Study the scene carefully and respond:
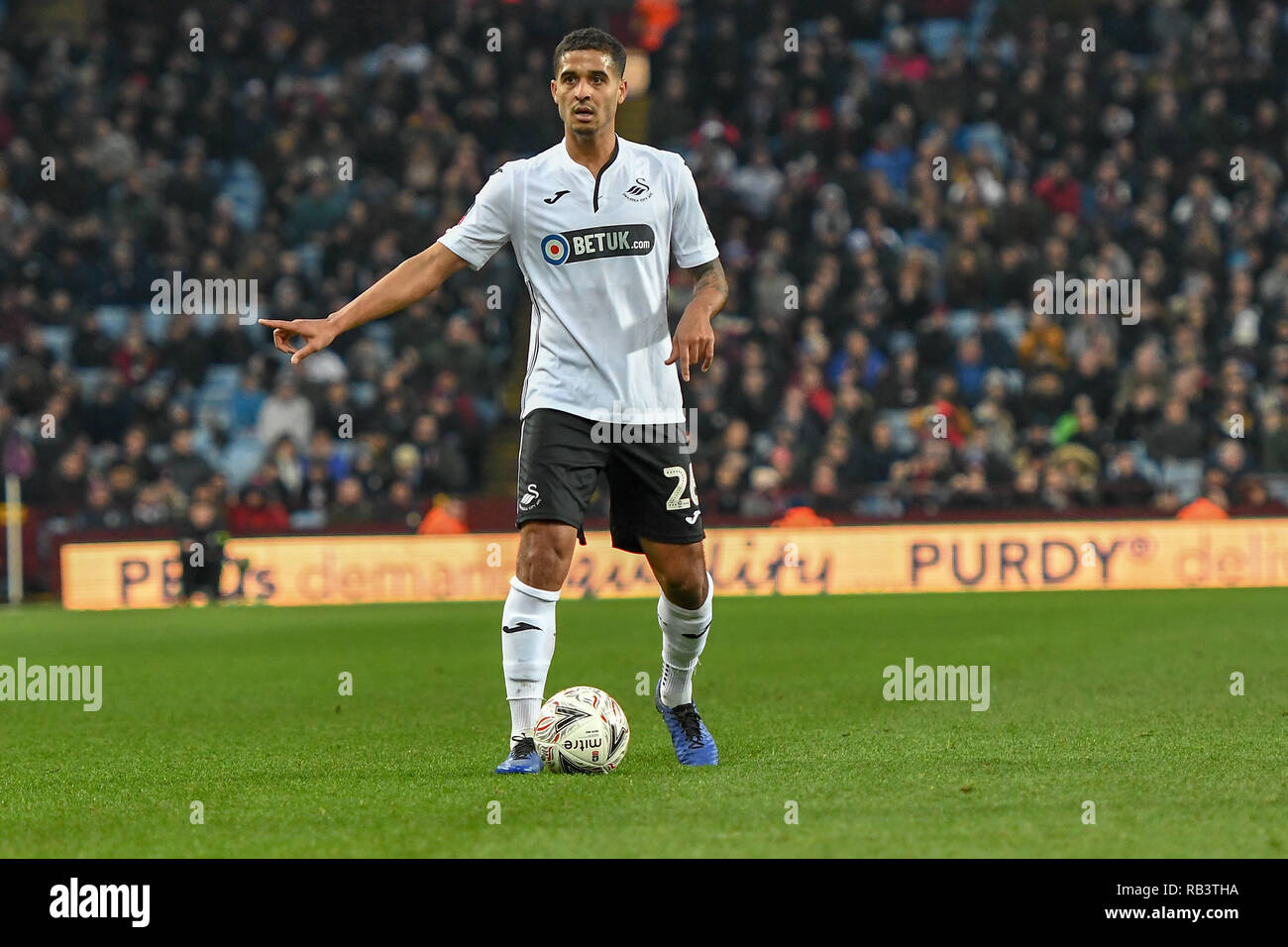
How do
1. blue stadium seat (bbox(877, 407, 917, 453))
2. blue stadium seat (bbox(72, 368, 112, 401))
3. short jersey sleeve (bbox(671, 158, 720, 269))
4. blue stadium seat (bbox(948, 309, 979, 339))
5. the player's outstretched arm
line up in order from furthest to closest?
blue stadium seat (bbox(948, 309, 979, 339)) < blue stadium seat (bbox(72, 368, 112, 401)) < blue stadium seat (bbox(877, 407, 917, 453)) < short jersey sleeve (bbox(671, 158, 720, 269)) < the player's outstretched arm

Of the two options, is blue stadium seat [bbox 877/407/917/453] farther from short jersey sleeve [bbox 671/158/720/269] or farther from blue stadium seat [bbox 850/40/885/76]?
short jersey sleeve [bbox 671/158/720/269]

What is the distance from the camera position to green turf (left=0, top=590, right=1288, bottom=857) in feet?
17.3

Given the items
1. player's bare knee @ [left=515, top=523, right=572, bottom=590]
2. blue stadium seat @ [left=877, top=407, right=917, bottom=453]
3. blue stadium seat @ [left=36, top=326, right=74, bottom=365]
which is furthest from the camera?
blue stadium seat @ [left=36, top=326, right=74, bottom=365]

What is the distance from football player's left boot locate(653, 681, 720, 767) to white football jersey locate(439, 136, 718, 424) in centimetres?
111

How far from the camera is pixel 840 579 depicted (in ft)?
65.1

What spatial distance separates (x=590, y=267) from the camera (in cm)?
686

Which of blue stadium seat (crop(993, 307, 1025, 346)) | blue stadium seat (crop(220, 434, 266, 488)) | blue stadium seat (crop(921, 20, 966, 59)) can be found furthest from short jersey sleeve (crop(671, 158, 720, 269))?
blue stadium seat (crop(921, 20, 966, 59))

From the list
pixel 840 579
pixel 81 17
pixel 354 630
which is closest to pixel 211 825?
pixel 354 630

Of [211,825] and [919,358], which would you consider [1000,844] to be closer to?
[211,825]

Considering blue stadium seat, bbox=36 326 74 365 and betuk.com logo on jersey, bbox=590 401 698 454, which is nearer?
betuk.com logo on jersey, bbox=590 401 698 454

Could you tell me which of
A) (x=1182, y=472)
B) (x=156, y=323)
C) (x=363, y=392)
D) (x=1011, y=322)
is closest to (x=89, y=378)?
(x=156, y=323)

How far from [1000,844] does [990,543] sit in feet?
49.6

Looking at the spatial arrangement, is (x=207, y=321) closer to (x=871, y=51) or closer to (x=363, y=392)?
(x=363, y=392)

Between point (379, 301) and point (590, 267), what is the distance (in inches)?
30.1
